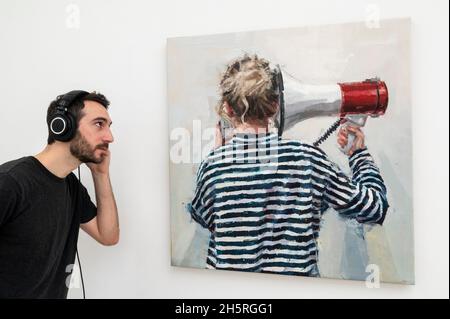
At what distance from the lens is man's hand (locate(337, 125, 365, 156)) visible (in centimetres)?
119

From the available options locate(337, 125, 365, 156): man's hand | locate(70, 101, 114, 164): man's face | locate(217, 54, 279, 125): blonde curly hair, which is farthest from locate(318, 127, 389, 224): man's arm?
locate(70, 101, 114, 164): man's face

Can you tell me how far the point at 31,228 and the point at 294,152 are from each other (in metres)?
0.75

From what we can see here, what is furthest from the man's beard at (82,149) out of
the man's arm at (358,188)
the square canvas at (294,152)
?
the man's arm at (358,188)

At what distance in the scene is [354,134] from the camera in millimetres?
1199

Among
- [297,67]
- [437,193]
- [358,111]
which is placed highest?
[297,67]

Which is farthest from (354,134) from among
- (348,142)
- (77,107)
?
(77,107)

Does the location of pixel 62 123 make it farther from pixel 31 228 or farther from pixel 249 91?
pixel 249 91

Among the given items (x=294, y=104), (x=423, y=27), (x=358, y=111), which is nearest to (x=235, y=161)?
(x=294, y=104)

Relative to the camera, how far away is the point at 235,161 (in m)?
1.31

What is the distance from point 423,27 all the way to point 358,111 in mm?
273

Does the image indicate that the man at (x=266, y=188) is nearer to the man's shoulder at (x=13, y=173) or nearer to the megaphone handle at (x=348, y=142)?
the megaphone handle at (x=348, y=142)

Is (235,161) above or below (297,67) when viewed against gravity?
below

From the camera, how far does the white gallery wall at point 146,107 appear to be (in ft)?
3.83

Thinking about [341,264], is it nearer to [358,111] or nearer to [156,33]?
[358,111]
